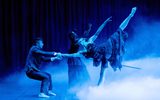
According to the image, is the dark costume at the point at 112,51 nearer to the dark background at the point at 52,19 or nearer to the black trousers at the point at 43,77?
the black trousers at the point at 43,77

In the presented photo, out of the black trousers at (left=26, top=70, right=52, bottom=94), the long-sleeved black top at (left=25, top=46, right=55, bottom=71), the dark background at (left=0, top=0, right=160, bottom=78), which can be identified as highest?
the dark background at (left=0, top=0, right=160, bottom=78)

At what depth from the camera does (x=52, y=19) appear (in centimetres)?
902

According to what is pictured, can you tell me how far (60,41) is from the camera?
9.04 metres

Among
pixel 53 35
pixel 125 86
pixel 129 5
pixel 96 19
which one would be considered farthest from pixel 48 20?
pixel 125 86

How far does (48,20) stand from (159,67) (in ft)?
8.47

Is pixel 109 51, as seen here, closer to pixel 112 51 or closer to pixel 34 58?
pixel 112 51

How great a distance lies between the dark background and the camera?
8.98 meters

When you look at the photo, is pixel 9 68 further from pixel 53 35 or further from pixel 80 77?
pixel 80 77

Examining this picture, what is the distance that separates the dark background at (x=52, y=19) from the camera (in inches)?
354

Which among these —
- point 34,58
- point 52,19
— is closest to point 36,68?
point 34,58

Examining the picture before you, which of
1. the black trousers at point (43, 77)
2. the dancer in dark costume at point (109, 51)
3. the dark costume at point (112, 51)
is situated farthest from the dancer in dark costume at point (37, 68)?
the dark costume at point (112, 51)

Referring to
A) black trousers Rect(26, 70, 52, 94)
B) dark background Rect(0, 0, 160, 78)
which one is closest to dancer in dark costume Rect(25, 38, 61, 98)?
black trousers Rect(26, 70, 52, 94)

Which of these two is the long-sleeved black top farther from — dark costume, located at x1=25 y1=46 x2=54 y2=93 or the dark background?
the dark background

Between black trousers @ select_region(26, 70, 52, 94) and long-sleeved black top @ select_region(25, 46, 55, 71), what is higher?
long-sleeved black top @ select_region(25, 46, 55, 71)
